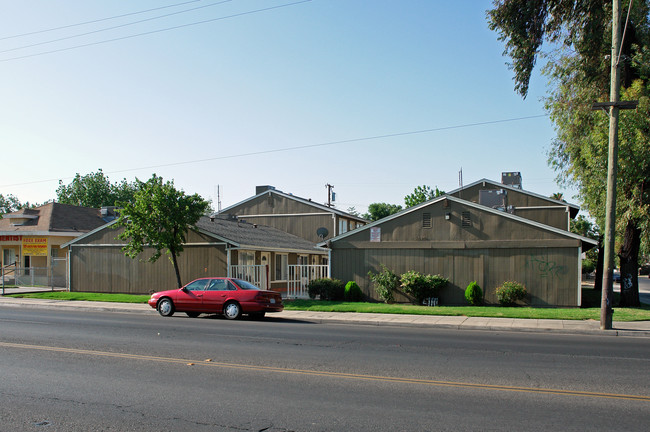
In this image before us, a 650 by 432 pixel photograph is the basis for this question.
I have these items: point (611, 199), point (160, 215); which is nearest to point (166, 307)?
point (160, 215)

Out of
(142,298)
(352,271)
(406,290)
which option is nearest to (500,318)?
(406,290)

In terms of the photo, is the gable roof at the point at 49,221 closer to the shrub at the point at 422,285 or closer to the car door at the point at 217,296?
the car door at the point at 217,296

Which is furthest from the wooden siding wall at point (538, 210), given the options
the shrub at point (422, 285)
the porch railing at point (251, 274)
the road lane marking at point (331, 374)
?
the road lane marking at point (331, 374)

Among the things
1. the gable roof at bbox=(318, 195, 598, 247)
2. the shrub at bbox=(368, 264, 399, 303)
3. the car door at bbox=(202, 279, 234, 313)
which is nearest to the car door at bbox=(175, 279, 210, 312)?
the car door at bbox=(202, 279, 234, 313)

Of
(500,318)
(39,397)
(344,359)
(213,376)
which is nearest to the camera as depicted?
(39,397)

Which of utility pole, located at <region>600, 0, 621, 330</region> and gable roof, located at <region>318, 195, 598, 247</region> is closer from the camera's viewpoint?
utility pole, located at <region>600, 0, 621, 330</region>

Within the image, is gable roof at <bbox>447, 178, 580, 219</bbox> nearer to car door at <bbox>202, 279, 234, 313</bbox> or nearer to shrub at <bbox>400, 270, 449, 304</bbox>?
shrub at <bbox>400, 270, 449, 304</bbox>

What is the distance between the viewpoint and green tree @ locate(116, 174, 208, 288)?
933 inches

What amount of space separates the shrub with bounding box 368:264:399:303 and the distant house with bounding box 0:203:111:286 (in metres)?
22.1

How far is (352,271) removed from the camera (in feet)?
82.1

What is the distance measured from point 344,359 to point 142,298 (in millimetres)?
17851

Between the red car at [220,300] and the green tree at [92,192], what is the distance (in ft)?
185

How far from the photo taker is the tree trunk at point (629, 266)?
23078 millimetres

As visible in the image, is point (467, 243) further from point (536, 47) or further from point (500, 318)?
point (536, 47)
